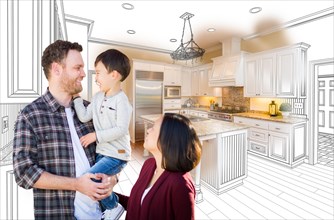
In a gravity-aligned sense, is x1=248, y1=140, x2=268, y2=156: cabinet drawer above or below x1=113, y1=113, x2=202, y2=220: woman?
below

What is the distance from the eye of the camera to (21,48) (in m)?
1.36

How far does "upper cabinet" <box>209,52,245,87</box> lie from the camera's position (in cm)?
454

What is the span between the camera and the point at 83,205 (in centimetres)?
91

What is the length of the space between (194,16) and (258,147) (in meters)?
3.20

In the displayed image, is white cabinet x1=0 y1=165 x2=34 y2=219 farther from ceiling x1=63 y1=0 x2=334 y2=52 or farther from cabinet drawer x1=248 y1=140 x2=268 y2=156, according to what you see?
cabinet drawer x1=248 y1=140 x2=268 y2=156

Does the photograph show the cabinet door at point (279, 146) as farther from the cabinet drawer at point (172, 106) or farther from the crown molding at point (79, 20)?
the crown molding at point (79, 20)

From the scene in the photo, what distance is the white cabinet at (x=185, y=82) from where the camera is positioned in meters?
6.53

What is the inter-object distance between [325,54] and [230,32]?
1.99m

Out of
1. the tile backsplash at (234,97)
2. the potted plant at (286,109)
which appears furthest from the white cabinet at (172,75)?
the potted plant at (286,109)

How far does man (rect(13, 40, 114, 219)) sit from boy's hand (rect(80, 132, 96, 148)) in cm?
2

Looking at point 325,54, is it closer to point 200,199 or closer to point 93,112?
point 200,199

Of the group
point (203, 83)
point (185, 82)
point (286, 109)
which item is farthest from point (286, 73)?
point (185, 82)

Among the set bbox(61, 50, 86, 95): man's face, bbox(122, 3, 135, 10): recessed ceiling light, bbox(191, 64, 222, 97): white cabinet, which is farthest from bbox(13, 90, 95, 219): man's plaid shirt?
bbox(191, 64, 222, 97): white cabinet

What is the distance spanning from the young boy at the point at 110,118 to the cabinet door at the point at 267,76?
3.89 metres
